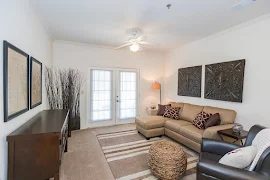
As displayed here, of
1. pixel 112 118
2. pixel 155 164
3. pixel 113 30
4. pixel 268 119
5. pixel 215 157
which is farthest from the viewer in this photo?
pixel 112 118

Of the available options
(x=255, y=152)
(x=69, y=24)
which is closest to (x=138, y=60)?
(x=69, y=24)

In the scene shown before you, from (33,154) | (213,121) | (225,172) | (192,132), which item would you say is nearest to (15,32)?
(33,154)

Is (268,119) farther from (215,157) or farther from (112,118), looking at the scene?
(112,118)

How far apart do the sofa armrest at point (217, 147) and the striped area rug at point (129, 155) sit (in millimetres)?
522

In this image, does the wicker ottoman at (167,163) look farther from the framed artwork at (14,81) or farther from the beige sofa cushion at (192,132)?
the framed artwork at (14,81)

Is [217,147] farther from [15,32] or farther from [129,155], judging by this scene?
[15,32]

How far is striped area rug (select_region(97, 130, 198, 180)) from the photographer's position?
2.25m

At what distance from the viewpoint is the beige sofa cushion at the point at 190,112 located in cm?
368

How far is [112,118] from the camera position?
4938 millimetres

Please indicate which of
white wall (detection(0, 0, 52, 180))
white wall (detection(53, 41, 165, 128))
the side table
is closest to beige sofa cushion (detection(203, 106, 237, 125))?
the side table

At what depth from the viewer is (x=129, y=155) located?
2.84 meters

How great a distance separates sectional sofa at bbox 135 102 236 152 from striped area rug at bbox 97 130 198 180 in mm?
216

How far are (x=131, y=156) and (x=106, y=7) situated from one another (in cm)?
270

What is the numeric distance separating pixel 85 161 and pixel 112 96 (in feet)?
8.33
